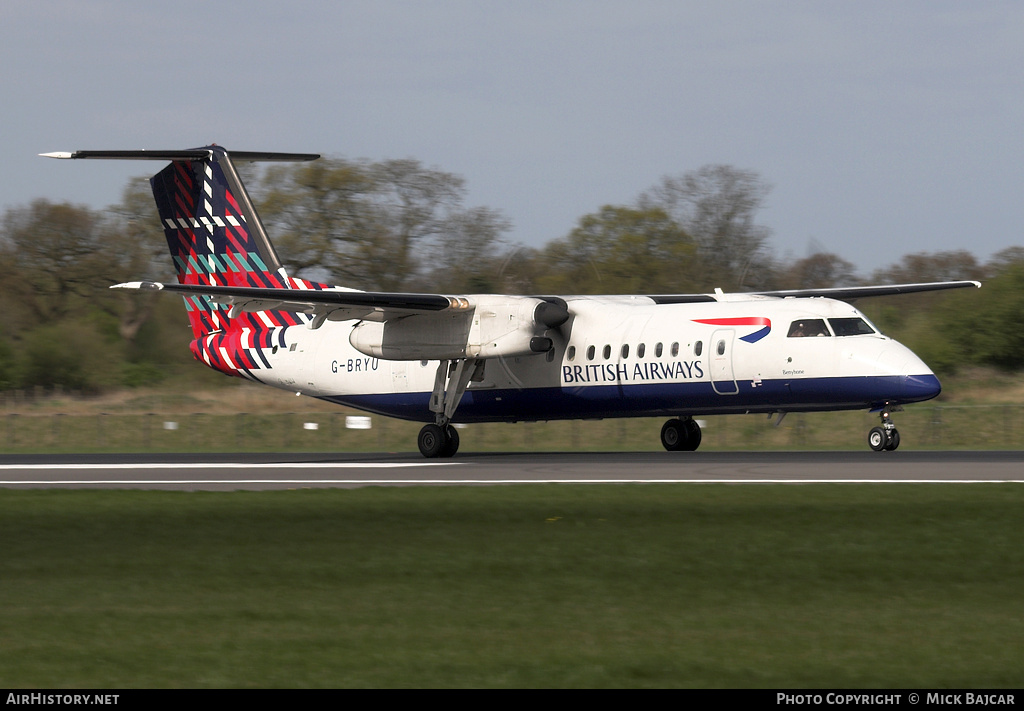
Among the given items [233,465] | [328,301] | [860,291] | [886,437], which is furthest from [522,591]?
[860,291]

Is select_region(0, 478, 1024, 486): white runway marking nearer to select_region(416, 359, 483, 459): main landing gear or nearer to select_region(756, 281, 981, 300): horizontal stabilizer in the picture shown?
select_region(416, 359, 483, 459): main landing gear

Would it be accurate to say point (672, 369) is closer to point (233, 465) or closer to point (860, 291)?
point (860, 291)

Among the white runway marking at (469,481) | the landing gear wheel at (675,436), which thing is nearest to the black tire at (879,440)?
the landing gear wheel at (675,436)

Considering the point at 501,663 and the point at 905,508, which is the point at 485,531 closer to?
the point at 905,508

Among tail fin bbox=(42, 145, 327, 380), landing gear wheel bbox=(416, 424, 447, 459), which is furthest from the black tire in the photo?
tail fin bbox=(42, 145, 327, 380)

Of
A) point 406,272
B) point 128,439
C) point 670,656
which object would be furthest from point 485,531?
point 406,272

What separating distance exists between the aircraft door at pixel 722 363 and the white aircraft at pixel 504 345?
0.10ft

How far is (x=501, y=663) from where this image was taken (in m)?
7.68

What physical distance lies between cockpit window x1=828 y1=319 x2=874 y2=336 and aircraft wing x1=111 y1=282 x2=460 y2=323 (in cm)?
807

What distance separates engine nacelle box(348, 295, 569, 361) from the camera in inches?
1102

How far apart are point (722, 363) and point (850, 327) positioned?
2.66m

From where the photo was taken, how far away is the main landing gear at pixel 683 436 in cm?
2962

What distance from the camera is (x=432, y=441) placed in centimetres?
2978
